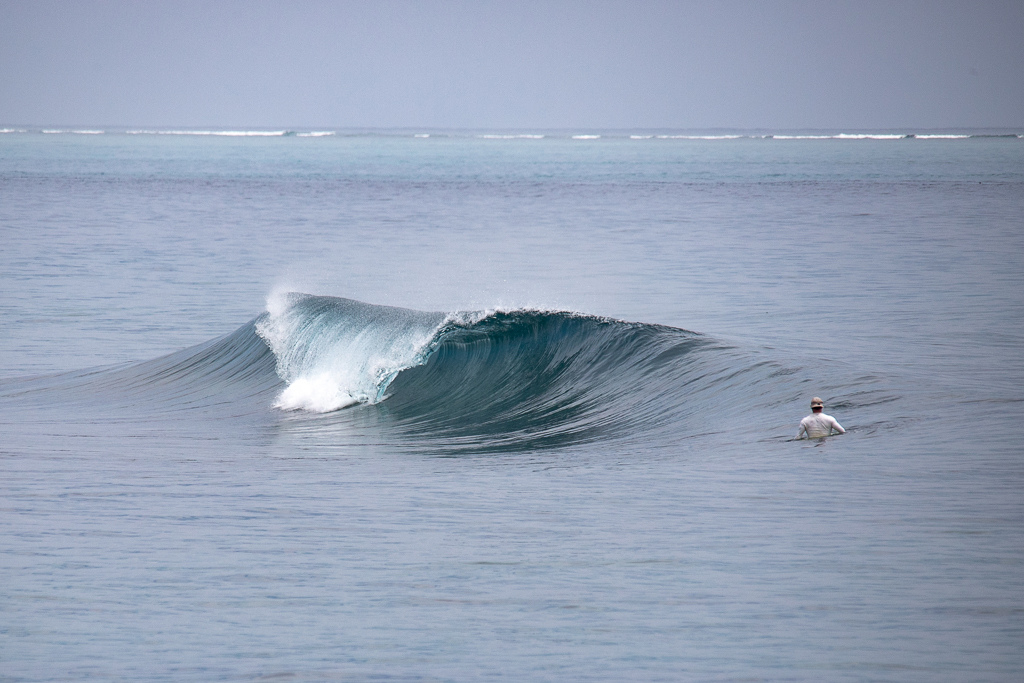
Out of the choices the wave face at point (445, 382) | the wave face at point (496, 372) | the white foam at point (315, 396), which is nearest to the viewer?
the wave face at point (445, 382)

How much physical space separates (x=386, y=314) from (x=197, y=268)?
19.0 m

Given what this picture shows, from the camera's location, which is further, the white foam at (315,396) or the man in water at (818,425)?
the white foam at (315,396)

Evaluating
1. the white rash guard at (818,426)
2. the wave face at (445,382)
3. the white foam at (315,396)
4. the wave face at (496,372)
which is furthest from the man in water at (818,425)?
the white foam at (315,396)

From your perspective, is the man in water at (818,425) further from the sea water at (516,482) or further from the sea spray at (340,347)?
the sea spray at (340,347)

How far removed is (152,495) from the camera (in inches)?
413

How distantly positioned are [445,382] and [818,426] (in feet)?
20.4

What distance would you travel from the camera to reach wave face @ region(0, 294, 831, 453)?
14.1 metres

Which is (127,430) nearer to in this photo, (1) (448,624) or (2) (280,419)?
(2) (280,419)

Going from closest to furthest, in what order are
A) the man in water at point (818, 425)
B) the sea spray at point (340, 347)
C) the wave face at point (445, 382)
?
the man in water at point (818, 425) → the wave face at point (445, 382) → the sea spray at point (340, 347)

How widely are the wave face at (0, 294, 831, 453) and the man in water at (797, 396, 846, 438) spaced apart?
2.75ft

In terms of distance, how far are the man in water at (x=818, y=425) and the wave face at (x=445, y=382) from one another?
0.84 m

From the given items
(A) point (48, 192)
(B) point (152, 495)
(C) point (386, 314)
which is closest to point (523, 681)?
(B) point (152, 495)

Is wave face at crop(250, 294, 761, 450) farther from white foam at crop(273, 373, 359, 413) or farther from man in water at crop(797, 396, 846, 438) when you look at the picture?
man in water at crop(797, 396, 846, 438)

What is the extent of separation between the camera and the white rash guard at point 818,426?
1185cm
